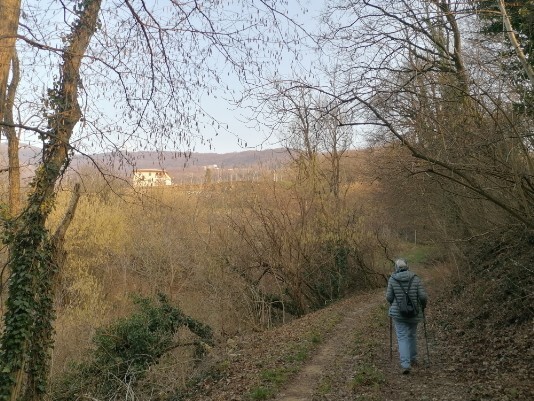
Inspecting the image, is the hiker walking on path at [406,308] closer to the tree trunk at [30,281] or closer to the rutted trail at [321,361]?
the rutted trail at [321,361]

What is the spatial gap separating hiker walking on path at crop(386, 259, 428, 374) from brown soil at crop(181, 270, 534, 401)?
0.38 metres

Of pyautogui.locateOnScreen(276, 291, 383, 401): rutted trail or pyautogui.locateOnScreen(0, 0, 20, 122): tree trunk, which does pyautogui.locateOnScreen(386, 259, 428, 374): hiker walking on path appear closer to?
pyautogui.locateOnScreen(276, 291, 383, 401): rutted trail

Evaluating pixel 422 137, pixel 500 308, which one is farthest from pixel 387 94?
pixel 500 308

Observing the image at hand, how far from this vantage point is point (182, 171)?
792 centimetres

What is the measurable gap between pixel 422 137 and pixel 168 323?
9.51m

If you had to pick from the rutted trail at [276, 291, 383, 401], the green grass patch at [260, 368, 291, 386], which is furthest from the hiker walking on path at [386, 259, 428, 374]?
the green grass patch at [260, 368, 291, 386]

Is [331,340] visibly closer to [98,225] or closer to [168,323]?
[168,323]

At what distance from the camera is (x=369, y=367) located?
9.41m

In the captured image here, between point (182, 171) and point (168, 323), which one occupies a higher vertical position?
point (182, 171)

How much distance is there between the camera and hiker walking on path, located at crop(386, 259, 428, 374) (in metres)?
8.98

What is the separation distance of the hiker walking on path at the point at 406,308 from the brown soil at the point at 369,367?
1.25 ft

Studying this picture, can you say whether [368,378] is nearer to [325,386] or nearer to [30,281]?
[325,386]

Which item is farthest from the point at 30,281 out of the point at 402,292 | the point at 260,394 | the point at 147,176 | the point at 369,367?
the point at 402,292

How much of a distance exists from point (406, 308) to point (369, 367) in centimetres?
136
